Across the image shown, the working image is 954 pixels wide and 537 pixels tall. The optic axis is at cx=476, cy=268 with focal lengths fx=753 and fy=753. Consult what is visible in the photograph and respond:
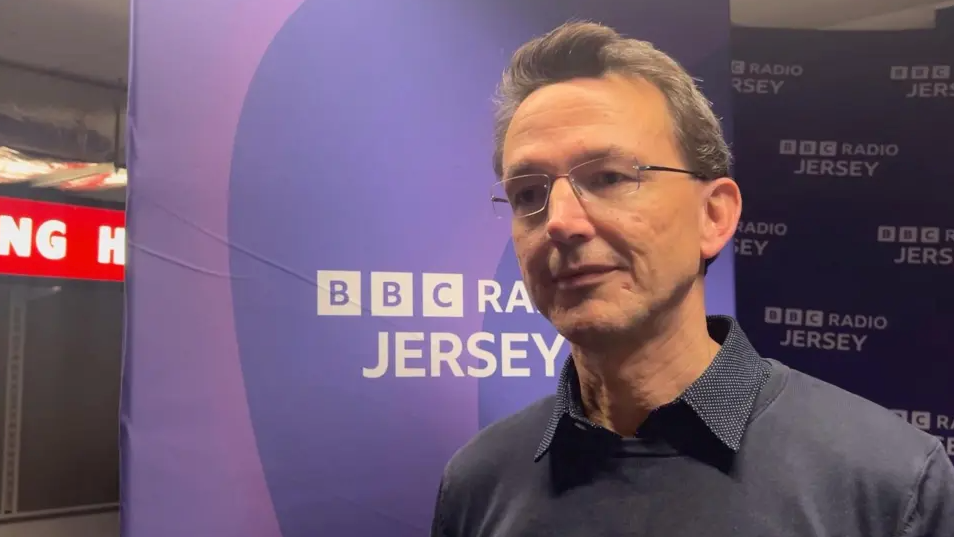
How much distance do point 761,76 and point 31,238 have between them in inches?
98.9

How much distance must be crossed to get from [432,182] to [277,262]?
35 centimetres

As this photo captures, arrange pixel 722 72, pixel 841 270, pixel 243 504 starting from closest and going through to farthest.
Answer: pixel 243 504 < pixel 722 72 < pixel 841 270

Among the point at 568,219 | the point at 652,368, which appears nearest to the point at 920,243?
the point at 652,368

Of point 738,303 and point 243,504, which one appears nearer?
point 243,504

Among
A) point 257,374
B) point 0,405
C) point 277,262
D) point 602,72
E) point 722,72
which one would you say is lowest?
point 0,405

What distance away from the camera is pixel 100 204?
2902mm

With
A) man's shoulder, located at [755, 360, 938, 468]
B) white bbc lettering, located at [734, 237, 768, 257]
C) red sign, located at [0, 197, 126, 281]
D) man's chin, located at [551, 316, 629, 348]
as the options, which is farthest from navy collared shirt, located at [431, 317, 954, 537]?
red sign, located at [0, 197, 126, 281]

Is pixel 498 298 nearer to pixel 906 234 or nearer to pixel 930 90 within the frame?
pixel 906 234

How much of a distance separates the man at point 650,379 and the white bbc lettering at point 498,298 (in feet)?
1.43

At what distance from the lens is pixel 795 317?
91.6 inches

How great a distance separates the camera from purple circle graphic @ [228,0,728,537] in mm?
1438

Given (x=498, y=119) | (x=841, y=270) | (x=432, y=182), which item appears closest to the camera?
(x=498, y=119)

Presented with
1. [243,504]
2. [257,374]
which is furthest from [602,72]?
[243,504]

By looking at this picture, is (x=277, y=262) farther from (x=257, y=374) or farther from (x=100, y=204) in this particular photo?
(x=100, y=204)
